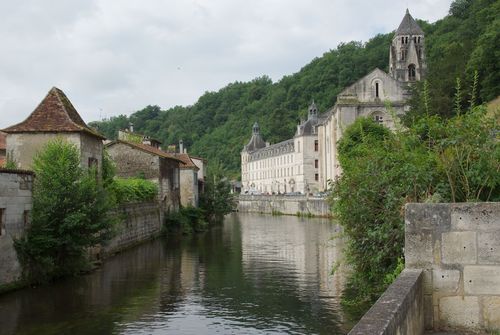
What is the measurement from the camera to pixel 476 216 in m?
5.93

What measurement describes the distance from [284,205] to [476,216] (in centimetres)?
7526

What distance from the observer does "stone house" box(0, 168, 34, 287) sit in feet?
58.5

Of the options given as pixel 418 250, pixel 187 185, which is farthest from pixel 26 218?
pixel 187 185

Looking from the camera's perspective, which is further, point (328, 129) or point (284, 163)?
point (284, 163)

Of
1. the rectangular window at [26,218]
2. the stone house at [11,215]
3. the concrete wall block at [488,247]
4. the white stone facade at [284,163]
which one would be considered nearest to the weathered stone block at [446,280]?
the concrete wall block at [488,247]

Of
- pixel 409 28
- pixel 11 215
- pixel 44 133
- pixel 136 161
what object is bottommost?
pixel 11 215

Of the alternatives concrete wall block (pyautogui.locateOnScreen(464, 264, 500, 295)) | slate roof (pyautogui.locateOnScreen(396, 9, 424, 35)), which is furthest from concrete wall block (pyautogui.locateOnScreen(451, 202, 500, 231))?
slate roof (pyautogui.locateOnScreen(396, 9, 424, 35))

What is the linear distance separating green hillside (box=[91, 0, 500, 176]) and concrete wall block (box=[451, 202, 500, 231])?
5175cm

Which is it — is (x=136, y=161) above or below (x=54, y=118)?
below

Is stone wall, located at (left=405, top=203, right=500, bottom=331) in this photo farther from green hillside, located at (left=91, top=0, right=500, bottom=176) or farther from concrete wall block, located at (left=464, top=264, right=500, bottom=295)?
green hillside, located at (left=91, top=0, right=500, bottom=176)

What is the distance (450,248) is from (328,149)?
7849 centimetres

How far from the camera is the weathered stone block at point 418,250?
6078mm

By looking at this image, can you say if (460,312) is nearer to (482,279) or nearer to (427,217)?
(482,279)

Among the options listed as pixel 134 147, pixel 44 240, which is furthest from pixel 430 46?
pixel 44 240
